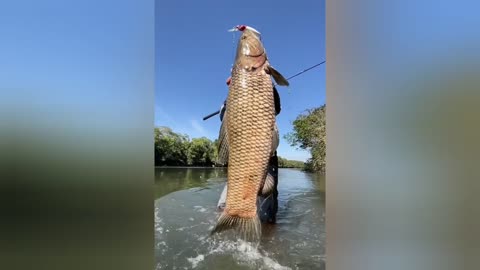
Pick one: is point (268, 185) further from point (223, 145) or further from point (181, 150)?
point (181, 150)

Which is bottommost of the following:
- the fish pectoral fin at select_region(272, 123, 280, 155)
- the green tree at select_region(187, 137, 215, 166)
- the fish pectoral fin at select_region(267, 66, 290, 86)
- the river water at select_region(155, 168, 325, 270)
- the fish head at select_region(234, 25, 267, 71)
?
the river water at select_region(155, 168, 325, 270)

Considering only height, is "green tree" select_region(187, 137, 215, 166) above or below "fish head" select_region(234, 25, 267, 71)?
below

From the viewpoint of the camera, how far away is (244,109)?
1.16 m

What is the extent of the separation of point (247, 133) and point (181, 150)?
0.29 metres

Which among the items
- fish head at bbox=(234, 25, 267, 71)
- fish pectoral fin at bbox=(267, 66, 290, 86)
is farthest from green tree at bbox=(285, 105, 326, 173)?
fish head at bbox=(234, 25, 267, 71)

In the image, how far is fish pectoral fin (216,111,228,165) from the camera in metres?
1.18

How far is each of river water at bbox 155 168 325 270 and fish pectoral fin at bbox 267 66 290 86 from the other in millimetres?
341

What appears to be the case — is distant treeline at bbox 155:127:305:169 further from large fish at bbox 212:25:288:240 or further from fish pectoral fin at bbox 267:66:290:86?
fish pectoral fin at bbox 267:66:290:86

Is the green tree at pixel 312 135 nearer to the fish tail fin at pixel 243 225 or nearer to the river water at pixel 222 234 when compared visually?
the river water at pixel 222 234

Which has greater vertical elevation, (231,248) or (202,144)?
(202,144)
